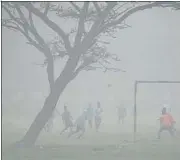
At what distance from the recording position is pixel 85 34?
248 inches

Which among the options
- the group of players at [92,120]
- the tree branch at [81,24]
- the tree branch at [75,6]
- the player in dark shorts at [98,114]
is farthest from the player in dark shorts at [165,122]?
the tree branch at [75,6]

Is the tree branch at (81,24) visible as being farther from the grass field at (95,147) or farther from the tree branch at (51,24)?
the grass field at (95,147)

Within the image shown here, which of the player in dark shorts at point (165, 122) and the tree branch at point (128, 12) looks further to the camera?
the player in dark shorts at point (165, 122)

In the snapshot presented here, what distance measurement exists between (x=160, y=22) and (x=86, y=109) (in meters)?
1.14

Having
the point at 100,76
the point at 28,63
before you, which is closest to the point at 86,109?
the point at 100,76

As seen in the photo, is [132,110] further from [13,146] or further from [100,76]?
[13,146]

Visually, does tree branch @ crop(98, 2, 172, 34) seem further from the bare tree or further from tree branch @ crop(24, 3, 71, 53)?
tree branch @ crop(24, 3, 71, 53)

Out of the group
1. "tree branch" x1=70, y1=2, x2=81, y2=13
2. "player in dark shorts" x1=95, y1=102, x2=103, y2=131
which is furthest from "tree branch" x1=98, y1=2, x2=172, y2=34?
"player in dark shorts" x1=95, y1=102, x2=103, y2=131

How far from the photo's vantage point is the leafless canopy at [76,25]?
20.4 feet

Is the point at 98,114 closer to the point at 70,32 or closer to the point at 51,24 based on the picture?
the point at 70,32

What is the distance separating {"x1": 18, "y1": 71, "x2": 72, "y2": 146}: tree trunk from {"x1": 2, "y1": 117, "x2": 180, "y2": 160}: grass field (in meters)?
0.07

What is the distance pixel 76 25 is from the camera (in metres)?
6.29

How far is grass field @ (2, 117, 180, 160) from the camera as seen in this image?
6250 millimetres

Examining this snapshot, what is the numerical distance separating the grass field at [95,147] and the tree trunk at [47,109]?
7 centimetres
